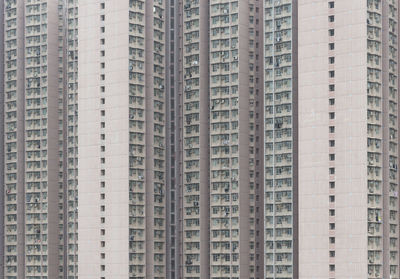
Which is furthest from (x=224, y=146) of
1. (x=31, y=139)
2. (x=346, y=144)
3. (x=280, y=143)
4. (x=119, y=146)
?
(x=31, y=139)

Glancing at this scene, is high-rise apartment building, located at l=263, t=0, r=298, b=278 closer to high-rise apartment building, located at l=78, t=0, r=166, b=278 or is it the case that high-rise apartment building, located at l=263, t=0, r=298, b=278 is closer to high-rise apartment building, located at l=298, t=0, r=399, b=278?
high-rise apartment building, located at l=298, t=0, r=399, b=278

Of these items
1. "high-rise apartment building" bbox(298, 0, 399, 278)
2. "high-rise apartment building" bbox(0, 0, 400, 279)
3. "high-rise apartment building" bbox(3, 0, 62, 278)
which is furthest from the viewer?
"high-rise apartment building" bbox(3, 0, 62, 278)

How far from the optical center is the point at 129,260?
299 ft

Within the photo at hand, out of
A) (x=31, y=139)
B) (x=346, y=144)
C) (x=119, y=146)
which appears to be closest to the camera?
(x=346, y=144)

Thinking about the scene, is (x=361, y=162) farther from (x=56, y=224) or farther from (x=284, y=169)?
(x=56, y=224)

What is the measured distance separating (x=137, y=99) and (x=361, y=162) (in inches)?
950

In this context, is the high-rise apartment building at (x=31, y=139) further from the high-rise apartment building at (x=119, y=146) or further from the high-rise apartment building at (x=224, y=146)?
the high-rise apartment building at (x=119, y=146)

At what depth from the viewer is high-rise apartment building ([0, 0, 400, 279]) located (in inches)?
3209

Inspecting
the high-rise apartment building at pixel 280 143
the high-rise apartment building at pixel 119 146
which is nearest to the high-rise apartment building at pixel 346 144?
the high-rise apartment building at pixel 280 143

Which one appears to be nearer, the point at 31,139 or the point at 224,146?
the point at 224,146

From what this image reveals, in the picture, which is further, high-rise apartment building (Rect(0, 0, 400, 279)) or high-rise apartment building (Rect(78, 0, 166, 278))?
high-rise apartment building (Rect(78, 0, 166, 278))

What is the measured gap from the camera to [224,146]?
9588 centimetres

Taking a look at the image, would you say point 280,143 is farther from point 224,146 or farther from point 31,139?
point 31,139

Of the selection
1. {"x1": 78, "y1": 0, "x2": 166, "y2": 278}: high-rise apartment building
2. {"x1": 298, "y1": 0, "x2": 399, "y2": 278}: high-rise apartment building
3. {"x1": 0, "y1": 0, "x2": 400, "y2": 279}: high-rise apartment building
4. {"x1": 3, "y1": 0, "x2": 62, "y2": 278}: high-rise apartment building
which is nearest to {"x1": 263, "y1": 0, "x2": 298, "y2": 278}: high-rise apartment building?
{"x1": 0, "y1": 0, "x2": 400, "y2": 279}: high-rise apartment building
